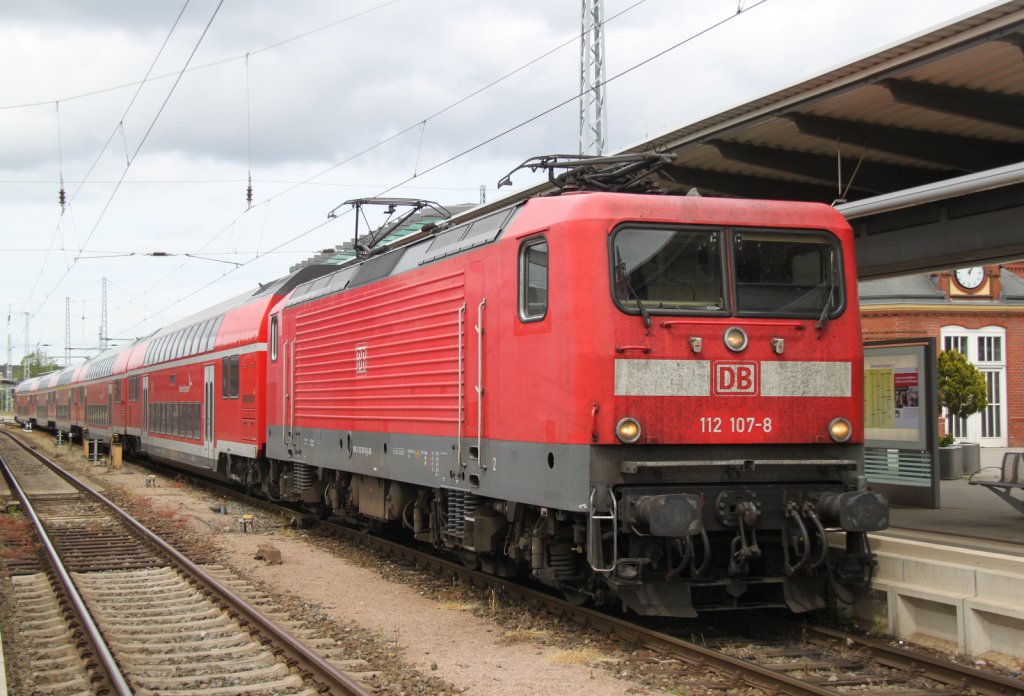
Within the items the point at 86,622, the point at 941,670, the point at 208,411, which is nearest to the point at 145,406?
A: the point at 208,411

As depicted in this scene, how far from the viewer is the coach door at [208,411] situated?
19.6 metres

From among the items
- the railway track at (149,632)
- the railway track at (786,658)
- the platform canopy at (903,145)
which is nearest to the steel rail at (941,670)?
the railway track at (786,658)

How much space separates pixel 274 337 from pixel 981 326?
2439 cm

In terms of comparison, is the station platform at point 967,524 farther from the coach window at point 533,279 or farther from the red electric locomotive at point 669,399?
the coach window at point 533,279

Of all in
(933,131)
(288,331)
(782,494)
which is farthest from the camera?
(288,331)

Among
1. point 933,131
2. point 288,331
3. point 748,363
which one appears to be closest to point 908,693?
point 748,363

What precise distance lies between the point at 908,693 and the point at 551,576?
2.83 m

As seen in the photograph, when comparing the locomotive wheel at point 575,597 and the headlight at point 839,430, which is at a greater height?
the headlight at point 839,430

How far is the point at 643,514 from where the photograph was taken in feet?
23.6

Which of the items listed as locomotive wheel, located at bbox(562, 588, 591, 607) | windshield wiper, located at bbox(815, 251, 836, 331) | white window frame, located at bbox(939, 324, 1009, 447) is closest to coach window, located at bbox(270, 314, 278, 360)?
locomotive wheel, located at bbox(562, 588, 591, 607)

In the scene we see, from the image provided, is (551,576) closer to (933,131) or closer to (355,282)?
(355,282)

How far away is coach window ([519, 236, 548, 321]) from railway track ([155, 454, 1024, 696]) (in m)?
2.44

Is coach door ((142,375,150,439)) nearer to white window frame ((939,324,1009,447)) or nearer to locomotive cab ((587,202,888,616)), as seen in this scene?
locomotive cab ((587,202,888,616))

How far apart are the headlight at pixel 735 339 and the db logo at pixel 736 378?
0.40 ft
